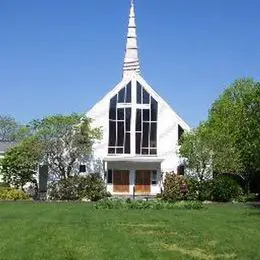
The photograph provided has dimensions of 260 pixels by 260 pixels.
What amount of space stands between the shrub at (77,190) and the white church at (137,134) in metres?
5.07

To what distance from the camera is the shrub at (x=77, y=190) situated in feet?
135

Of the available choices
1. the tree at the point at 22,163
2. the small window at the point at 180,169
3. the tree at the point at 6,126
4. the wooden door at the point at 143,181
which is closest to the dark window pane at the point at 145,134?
the wooden door at the point at 143,181

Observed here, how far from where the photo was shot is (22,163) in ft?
141

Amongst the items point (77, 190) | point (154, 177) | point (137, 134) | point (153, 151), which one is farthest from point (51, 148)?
point (154, 177)

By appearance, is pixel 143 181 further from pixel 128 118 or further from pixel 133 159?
pixel 128 118

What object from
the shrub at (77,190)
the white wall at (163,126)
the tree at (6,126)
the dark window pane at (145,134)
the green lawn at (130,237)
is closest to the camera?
the green lawn at (130,237)

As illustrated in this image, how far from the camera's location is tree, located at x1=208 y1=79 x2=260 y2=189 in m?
33.5

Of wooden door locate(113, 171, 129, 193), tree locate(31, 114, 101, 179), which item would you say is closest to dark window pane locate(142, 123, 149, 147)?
wooden door locate(113, 171, 129, 193)

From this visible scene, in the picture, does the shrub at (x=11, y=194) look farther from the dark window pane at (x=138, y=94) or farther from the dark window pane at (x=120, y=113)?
Answer: the dark window pane at (x=138, y=94)

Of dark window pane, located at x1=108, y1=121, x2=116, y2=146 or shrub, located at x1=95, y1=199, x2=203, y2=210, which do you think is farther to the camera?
dark window pane, located at x1=108, y1=121, x2=116, y2=146

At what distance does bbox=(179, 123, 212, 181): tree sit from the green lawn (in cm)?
1680

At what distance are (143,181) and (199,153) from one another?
684cm

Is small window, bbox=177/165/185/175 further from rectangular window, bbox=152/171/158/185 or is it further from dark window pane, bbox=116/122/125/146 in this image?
dark window pane, bbox=116/122/125/146

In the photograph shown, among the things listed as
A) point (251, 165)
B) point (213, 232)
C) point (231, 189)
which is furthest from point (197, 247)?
point (251, 165)
